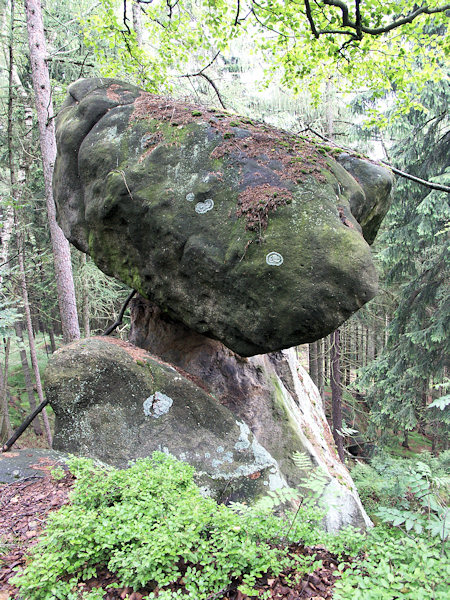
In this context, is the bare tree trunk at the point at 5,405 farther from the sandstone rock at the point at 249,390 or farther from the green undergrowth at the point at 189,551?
the green undergrowth at the point at 189,551

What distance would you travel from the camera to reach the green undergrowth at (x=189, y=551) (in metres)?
2.26

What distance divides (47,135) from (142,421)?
6.49 meters

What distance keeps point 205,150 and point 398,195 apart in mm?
7608

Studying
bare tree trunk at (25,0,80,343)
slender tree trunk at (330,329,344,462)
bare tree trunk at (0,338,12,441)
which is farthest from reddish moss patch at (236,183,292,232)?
bare tree trunk at (0,338,12,441)

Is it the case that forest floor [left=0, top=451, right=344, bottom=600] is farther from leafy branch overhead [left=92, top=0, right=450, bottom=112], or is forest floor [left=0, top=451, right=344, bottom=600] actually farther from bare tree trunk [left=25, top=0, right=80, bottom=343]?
leafy branch overhead [left=92, top=0, right=450, bottom=112]

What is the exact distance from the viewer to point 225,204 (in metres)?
4.23

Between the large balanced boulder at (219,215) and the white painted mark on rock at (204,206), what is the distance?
0.01 m

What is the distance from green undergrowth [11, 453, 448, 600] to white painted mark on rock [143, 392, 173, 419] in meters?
1.41

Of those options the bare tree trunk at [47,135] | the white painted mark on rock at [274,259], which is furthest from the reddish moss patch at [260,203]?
the bare tree trunk at [47,135]

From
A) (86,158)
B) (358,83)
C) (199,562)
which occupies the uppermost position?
(358,83)

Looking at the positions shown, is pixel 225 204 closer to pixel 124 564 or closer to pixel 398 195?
pixel 124 564

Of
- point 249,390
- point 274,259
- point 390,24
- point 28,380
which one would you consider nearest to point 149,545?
point 274,259

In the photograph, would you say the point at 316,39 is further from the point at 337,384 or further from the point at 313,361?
the point at 313,361

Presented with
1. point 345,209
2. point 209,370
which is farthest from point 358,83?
point 209,370
